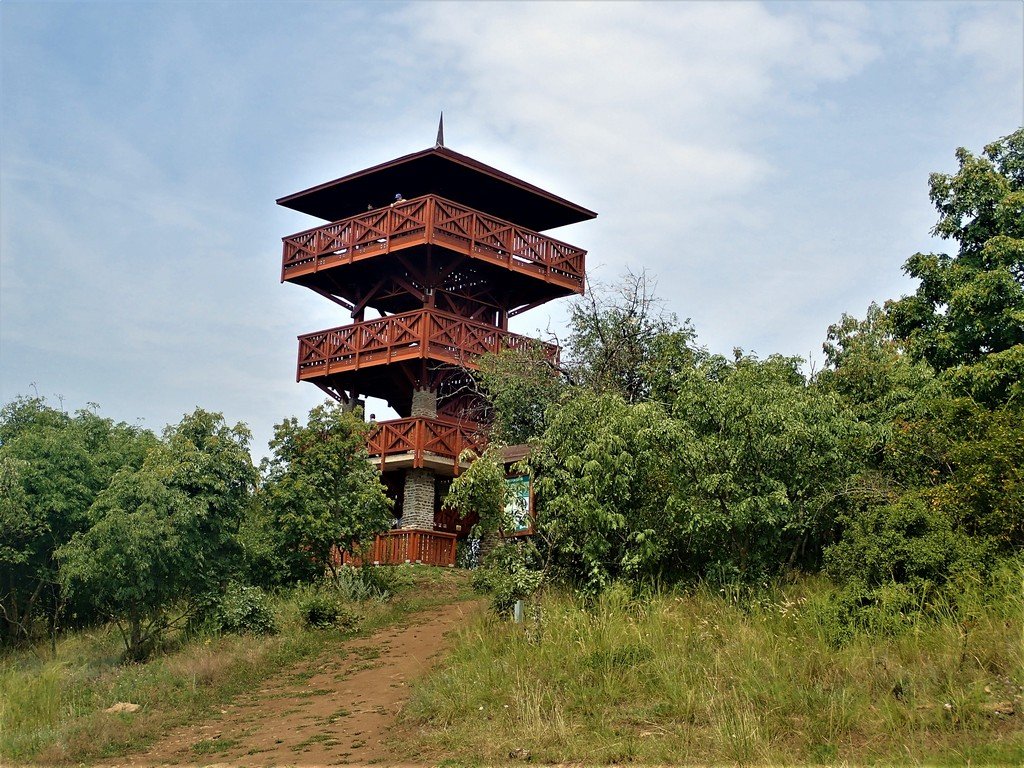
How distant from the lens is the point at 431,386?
103ft

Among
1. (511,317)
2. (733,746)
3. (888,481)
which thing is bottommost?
(733,746)

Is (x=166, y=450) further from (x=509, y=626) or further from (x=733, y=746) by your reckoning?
(x=733, y=746)

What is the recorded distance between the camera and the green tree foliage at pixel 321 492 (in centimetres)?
2289

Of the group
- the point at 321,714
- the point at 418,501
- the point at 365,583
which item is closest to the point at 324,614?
the point at 365,583

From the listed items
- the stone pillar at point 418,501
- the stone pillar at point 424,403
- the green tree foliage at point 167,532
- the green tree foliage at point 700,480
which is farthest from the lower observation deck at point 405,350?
the green tree foliage at point 700,480

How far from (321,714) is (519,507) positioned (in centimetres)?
503

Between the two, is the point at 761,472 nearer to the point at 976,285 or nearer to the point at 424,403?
the point at 976,285

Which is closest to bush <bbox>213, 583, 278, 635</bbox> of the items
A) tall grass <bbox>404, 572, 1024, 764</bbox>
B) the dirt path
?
the dirt path

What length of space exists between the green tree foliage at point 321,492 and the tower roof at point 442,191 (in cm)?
1053

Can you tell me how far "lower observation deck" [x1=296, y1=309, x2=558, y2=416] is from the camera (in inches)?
1200

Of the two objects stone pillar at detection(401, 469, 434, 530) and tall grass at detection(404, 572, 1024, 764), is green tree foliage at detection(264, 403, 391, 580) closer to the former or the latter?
stone pillar at detection(401, 469, 434, 530)

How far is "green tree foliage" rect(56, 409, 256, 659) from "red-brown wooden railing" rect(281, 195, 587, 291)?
11.2m

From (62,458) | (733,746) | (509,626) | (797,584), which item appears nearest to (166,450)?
(62,458)

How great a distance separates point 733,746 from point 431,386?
21316 mm
